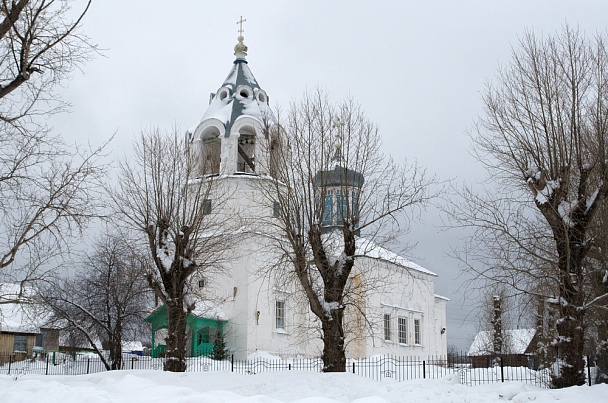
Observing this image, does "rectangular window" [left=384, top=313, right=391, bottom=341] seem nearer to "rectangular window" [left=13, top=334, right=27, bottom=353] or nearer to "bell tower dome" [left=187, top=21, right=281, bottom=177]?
"bell tower dome" [left=187, top=21, right=281, bottom=177]

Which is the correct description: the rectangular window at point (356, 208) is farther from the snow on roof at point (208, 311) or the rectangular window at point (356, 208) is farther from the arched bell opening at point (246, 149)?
the arched bell opening at point (246, 149)

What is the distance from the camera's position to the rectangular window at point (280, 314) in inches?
1121

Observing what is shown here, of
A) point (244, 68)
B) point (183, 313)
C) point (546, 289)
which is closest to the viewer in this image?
point (546, 289)

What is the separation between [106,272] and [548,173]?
20304 mm

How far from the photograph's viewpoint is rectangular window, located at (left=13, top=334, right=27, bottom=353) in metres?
38.1

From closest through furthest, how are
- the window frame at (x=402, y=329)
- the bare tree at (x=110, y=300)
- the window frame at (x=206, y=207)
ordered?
the window frame at (x=206, y=207) < the bare tree at (x=110, y=300) < the window frame at (x=402, y=329)

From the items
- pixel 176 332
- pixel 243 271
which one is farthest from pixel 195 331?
pixel 176 332

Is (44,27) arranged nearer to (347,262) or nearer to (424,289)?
(347,262)

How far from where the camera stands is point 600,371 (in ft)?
48.0

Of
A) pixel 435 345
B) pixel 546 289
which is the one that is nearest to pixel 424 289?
pixel 435 345

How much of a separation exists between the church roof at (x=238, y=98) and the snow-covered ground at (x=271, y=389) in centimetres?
1355

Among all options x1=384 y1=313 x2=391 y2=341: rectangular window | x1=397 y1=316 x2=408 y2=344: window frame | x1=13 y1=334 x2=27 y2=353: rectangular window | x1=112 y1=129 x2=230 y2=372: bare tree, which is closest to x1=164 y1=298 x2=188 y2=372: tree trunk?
x1=112 y1=129 x2=230 y2=372: bare tree

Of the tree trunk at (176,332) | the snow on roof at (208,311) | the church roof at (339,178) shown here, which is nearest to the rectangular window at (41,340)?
the snow on roof at (208,311)

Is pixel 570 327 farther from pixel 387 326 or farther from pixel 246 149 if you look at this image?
pixel 387 326
